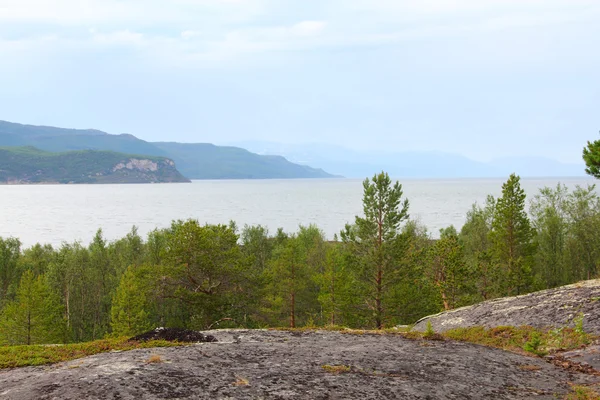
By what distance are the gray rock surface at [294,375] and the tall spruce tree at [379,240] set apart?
2281 centimetres

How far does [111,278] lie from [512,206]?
56.9 metres

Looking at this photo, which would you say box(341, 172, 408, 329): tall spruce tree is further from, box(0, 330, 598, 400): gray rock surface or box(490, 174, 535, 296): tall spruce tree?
box(0, 330, 598, 400): gray rock surface

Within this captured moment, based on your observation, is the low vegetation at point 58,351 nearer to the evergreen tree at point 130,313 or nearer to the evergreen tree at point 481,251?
the evergreen tree at point 130,313

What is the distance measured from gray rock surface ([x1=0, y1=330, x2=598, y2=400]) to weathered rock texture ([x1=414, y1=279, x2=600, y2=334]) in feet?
14.6

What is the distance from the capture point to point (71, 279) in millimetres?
63938

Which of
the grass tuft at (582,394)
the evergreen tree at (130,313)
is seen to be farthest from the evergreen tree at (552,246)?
the grass tuft at (582,394)

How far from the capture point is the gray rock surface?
8.37 meters

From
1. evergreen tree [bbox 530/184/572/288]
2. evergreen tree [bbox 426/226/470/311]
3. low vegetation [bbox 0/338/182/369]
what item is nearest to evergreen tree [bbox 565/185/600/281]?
evergreen tree [bbox 530/184/572/288]

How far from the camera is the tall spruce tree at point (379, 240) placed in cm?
3566

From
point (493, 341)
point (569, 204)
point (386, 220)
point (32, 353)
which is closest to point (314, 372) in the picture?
point (32, 353)

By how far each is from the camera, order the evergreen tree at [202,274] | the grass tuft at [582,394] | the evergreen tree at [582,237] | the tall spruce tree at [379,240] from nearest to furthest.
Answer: the grass tuft at [582,394]
the evergreen tree at [202,274]
the tall spruce tree at [379,240]
the evergreen tree at [582,237]

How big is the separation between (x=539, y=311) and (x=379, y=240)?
19.4 m

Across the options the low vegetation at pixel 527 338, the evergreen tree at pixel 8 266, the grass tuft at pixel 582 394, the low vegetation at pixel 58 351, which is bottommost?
the evergreen tree at pixel 8 266

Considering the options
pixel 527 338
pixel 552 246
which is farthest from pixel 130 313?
pixel 552 246
